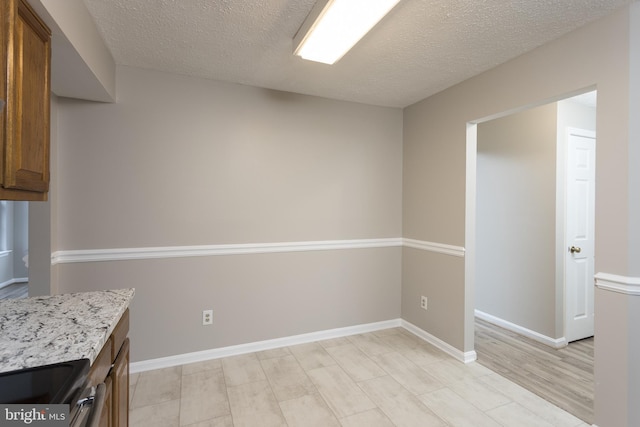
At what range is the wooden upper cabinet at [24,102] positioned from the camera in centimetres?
109

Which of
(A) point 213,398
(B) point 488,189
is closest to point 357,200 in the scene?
(B) point 488,189

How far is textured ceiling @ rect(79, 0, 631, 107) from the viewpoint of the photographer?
5.59 feet

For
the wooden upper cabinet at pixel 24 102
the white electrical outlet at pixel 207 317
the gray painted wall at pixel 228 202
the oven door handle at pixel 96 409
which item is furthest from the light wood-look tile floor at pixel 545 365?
the wooden upper cabinet at pixel 24 102

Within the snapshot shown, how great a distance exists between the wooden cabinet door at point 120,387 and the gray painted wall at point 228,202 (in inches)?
42.6

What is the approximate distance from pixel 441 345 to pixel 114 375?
2.68 metres

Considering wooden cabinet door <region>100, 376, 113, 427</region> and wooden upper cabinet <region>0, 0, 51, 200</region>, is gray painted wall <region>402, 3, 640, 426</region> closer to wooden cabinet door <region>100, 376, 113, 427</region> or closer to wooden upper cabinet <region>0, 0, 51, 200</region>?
wooden cabinet door <region>100, 376, 113, 427</region>

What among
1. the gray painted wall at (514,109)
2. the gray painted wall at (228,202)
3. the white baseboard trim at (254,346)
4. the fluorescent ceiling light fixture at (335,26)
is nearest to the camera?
the fluorescent ceiling light fixture at (335,26)

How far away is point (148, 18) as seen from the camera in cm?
182

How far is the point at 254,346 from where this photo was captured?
283 cm

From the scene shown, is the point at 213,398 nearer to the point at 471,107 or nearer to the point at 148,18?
the point at 148,18

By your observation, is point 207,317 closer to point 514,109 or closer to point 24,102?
point 24,102

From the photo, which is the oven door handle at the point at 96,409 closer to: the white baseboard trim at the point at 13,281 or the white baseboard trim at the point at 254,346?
the white baseboard trim at the point at 254,346

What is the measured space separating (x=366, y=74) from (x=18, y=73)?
220 centimetres

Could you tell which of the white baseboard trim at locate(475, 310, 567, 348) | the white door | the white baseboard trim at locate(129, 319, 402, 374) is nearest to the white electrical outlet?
the white baseboard trim at locate(129, 319, 402, 374)
